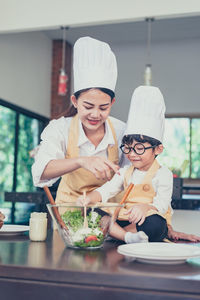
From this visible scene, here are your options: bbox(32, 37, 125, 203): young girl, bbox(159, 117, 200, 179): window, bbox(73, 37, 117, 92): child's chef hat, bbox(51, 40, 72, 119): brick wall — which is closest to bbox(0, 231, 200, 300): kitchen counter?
bbox(32, 37, 125, 203): young girl

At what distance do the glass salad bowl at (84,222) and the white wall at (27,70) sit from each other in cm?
450

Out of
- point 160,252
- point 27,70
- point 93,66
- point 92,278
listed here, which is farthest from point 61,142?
point 27,70

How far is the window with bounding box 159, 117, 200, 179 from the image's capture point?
6270mm

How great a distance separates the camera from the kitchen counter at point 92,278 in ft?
2.53

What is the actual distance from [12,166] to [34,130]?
897 mm

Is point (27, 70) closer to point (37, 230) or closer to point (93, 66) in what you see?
point (93, 66)

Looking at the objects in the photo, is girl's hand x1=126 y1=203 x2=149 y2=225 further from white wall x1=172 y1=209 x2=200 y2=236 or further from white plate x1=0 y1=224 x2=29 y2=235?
white wall x1=172 y1=209 x2=200 y2=236

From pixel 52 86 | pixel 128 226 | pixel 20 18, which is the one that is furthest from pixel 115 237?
pixel 52 86

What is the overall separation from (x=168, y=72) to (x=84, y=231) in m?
5.78

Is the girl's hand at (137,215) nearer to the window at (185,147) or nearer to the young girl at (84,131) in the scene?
the young girl at (84,131)

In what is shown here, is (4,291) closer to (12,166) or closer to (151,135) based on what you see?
(151,135)

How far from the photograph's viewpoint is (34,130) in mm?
6379

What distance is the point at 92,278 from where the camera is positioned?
801 mm

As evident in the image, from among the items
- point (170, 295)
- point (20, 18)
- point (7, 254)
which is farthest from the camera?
Result: point (20, 18)
